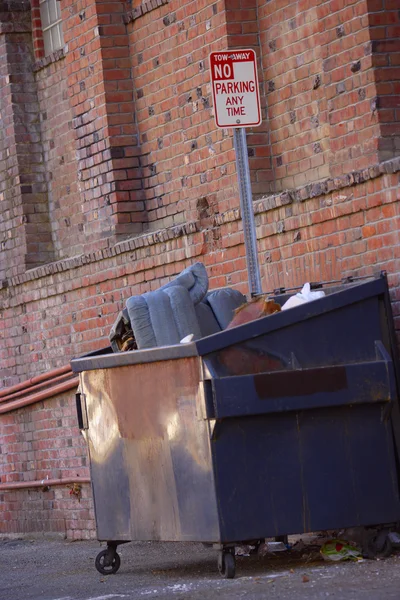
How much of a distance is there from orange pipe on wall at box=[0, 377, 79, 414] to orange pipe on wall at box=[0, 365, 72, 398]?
95 millimetres

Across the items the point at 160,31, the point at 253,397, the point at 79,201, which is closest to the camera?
the point at 253,397

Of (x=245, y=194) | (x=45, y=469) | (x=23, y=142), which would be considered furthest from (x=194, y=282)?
(x=23, y=142)

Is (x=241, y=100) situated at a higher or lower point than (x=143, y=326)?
higher

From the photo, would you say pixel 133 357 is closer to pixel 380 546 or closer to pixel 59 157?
pixel 380 546

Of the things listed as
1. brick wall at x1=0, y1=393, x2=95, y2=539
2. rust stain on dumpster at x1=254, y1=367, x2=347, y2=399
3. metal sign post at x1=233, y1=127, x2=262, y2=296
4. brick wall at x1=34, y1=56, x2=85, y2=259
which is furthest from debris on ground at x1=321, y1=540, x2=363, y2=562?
brick wall at x1=34, y1=56, x2=85, y2=259

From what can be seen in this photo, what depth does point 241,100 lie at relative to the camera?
7359 mm

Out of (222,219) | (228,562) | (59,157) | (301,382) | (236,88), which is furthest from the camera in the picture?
(59,157)

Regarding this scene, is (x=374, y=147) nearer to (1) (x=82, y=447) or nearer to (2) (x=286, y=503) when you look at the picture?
(2) (x=286, y=503)

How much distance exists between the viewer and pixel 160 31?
9.88 meters

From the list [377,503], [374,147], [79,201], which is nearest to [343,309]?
[377,503]

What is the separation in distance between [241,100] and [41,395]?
14.5 feet

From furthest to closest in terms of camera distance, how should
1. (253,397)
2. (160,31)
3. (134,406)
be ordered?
(160,31) < (134,406) < (253,397)

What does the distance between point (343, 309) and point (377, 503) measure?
0.98 meters

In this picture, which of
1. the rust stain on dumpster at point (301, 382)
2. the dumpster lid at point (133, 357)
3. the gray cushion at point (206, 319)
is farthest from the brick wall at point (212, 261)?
the dumpster lid at point (133, 357)
